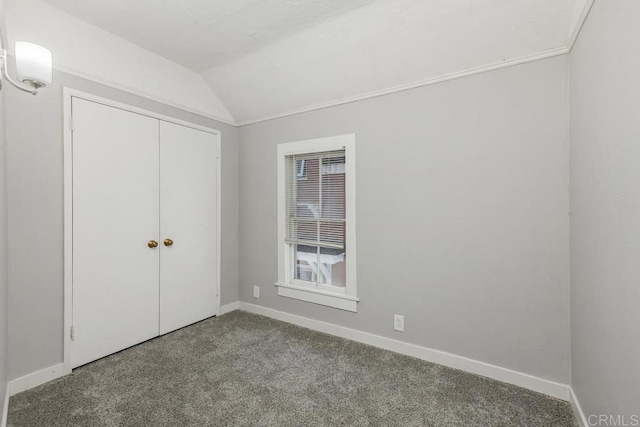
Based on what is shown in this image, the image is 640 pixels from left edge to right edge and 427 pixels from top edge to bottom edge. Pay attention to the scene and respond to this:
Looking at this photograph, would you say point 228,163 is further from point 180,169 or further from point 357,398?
point 357,398

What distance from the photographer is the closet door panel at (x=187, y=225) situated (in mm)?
2805

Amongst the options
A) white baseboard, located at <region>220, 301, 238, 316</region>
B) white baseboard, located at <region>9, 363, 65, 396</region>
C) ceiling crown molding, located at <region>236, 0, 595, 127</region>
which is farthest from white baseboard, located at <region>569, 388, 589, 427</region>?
white baseboard, located at <region>9, 363, 65, 396</region>

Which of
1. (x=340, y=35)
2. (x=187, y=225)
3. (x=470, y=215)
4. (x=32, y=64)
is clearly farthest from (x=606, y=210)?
(x=187, y=225)

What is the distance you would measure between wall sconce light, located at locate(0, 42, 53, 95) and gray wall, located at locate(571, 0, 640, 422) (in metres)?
2.36

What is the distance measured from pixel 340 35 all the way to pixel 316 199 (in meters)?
1.44

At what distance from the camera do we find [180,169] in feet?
9.54

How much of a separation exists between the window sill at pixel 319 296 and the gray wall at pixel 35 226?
5.96 ft

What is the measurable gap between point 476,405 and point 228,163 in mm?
3117

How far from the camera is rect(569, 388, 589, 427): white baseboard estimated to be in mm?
1586

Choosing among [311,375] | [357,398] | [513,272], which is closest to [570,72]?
[513,272]

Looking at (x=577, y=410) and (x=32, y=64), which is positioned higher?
(x=32, y=64)

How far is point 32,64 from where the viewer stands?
1282 millimetres

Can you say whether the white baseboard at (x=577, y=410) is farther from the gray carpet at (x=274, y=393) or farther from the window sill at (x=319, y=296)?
the window sill at (x=319, y=296)

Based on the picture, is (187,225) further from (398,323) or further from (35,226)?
(398,323)
